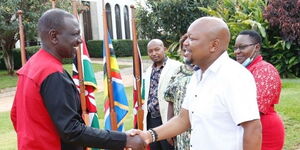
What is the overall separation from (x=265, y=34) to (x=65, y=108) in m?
11.6

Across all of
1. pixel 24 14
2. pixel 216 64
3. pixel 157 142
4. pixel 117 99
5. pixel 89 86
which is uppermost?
pixel 24 14

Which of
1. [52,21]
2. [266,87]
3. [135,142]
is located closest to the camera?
[52,21]

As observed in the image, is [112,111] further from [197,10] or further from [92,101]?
[197,10]

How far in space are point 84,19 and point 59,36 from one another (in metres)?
30.8

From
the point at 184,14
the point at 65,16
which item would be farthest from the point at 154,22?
the point at 65,16

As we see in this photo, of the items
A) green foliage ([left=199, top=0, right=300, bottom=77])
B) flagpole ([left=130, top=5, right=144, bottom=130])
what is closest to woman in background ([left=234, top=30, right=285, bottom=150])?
flagpole ([left=130, top=5, right=144, bottom=130])

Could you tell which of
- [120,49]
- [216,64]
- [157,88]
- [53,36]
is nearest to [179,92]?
[157,88]

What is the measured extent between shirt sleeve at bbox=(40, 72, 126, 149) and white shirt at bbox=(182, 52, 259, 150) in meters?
0.76

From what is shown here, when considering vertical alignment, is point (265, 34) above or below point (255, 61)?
below

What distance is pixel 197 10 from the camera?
47.2ft

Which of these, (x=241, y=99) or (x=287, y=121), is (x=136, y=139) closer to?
(x=241, y=99)

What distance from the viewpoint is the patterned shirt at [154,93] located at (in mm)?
5207

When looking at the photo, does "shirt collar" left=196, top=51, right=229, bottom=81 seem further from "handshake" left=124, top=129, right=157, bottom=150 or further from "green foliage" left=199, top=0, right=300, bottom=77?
"green foliage" left=199, top=0, right=300, bottom=77

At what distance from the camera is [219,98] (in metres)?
2.38
